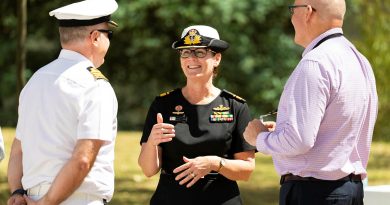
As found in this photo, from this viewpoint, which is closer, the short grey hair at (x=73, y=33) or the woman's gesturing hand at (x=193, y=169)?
the short grey hair at (x=73, y=33)

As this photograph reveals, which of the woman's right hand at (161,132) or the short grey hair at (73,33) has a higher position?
the short grey hair at (73,33)

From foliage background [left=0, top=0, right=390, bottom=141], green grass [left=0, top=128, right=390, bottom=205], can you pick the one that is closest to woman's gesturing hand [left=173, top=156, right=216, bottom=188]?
green grass [left=0, top=128, right=390, bottom=205]

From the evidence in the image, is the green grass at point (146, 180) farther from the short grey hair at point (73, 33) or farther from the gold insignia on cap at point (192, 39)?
the short grey hair at point (73, 33)

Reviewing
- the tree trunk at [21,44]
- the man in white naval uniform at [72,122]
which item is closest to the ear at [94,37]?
the man in white naval uniform at [72,122]

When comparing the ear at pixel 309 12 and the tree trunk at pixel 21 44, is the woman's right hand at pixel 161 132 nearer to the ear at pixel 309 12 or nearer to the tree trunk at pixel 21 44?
the ear at pixel 309 12

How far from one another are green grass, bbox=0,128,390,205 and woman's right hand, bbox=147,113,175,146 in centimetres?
549

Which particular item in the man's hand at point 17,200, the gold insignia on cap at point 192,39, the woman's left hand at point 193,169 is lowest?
the woman's left hand at point 193,169

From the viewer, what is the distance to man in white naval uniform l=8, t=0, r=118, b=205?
12.7 ft

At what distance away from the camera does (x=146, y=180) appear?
12.4 meters

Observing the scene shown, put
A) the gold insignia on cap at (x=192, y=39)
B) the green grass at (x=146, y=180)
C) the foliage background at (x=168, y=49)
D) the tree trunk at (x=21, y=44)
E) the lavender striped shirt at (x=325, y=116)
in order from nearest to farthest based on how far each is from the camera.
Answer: the lavender striped shirt at (x=325, y=116) < the gold insignia on cap at (x=192, y=39) < the tree trunk at (x=21, y=44) < the green grass at (x=146, y=180) < the foliage background at (x=168, y=49)

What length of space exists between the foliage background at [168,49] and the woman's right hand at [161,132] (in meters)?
17.2

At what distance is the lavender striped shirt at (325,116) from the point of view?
4156 millimetres

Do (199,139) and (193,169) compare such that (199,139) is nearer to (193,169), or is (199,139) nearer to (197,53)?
(193,169)

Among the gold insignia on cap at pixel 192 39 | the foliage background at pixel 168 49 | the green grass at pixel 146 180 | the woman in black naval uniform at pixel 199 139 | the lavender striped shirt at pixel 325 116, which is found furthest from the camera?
the foliage background at pixel 168 49
